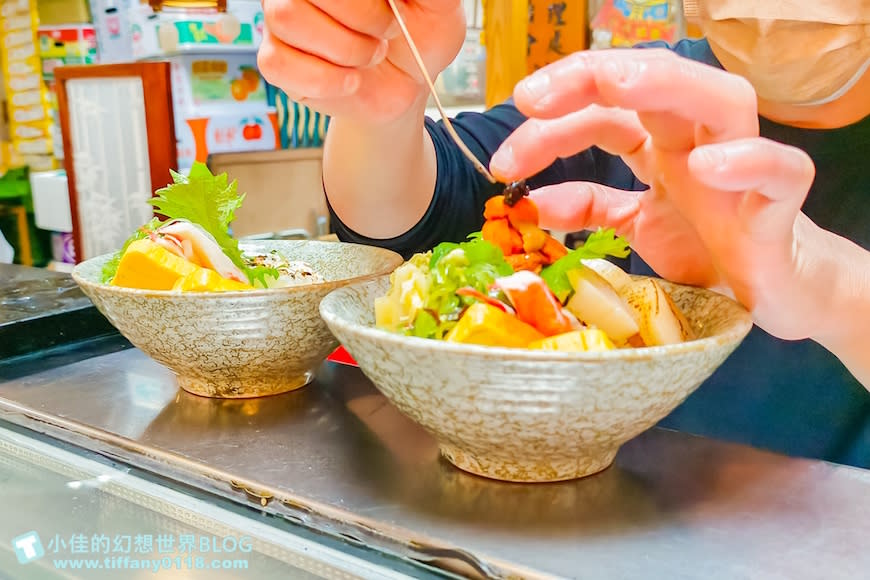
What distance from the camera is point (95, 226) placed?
467cm

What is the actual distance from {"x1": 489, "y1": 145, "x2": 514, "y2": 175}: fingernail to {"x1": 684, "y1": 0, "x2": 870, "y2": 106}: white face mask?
20.8 inches

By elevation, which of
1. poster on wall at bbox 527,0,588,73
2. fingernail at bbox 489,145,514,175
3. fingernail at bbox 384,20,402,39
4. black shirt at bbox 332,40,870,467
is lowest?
black shirt at bbox 332,40,870,467

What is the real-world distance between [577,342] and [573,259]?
0.51ft

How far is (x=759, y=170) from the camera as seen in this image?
2.18ft

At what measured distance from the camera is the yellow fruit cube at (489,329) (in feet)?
2.22

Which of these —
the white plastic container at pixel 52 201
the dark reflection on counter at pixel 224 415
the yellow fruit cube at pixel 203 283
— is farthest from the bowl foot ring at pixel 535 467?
the white plastic container at pixel 52 201

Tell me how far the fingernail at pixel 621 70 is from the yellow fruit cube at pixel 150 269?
0.59 meters

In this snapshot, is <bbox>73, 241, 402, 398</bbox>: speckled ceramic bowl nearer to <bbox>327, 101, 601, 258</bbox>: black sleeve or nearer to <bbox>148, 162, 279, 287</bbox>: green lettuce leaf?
<bbox>148, 162, 279, 287</bbox>: green lettuce leaf

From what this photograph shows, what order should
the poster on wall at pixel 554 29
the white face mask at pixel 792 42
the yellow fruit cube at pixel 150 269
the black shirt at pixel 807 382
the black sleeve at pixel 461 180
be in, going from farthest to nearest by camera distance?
the poster on wall at pixel 554 29 → the black sleeve at pixel 461 180 → the black shirt at pixel 807 382 → the white face mask at pixel 792 42 → the yellow fruit cube at pixel 150 269

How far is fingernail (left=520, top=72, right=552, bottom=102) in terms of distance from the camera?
0.68 m

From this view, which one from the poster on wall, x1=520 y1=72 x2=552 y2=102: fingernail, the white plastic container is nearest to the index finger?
x1=520 y1=72 x2=552 y2=102: fingernail

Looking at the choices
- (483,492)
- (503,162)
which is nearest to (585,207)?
(503,162)

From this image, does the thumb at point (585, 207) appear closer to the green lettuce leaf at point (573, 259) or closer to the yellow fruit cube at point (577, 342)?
the green lettuce leaf at point (573, 259)

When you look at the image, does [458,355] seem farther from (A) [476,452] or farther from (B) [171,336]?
(B) [171,336]
